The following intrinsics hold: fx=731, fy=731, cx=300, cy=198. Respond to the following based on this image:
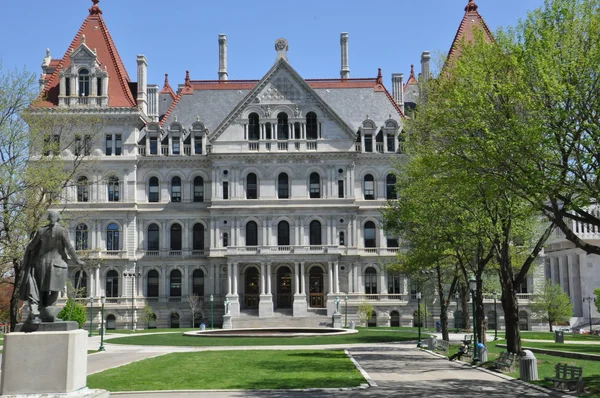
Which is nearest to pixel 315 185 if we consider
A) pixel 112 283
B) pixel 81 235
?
pixel 112 283

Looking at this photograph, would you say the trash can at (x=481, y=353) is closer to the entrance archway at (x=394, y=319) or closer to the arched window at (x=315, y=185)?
the entrance archway at (x=394, y=319)

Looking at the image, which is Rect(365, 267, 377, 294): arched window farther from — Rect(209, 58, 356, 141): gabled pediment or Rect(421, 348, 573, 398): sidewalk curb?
Rect(421, 348, 573, 398): sidewalk curb

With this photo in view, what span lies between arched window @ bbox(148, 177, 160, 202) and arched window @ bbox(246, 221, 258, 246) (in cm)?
894

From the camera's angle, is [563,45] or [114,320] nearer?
[563,45]

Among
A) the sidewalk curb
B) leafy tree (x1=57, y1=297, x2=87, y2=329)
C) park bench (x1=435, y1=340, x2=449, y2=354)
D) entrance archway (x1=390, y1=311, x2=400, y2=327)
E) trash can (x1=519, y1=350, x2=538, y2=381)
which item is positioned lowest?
entrance archway (x1=390, y1=311, x2=400, y2=327)

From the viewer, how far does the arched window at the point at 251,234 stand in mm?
64688

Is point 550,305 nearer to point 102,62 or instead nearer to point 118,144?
point 118,144

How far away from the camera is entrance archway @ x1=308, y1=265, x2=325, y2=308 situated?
64.7 m

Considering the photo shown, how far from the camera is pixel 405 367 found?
89.6 feet

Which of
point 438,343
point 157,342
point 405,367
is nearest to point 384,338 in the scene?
point 438,343

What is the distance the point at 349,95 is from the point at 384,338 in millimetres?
30463

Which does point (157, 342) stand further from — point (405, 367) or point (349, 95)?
point (349, 95)

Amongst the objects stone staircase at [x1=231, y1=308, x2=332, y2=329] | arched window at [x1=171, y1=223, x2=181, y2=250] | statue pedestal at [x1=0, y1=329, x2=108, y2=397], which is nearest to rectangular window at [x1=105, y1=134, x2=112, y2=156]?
arched window at [x1=171, y1=223, x2=181, y2=250]

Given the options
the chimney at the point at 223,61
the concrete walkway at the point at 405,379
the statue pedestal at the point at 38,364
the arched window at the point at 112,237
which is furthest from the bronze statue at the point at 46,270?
the chimney at the point at 223,61
